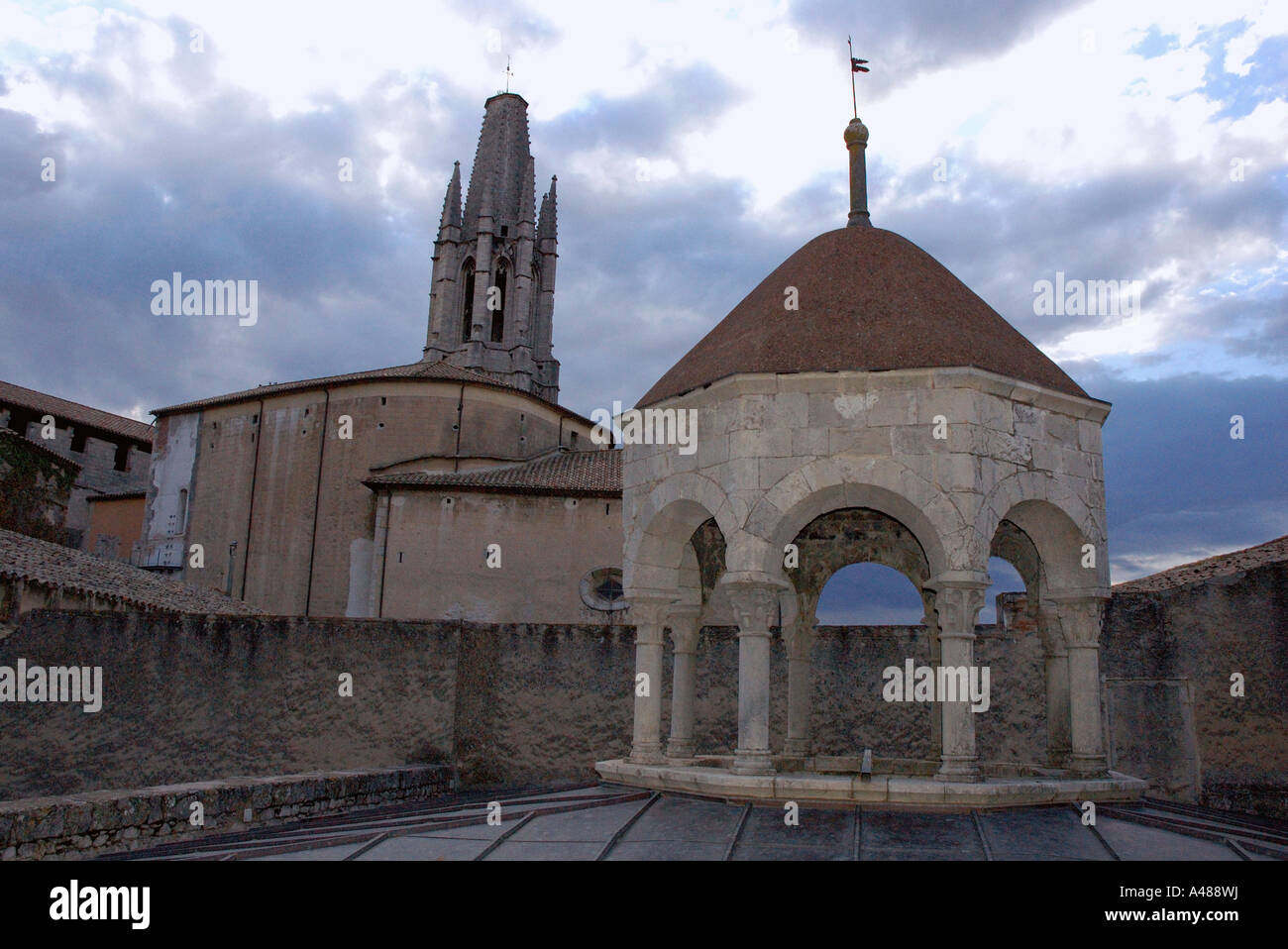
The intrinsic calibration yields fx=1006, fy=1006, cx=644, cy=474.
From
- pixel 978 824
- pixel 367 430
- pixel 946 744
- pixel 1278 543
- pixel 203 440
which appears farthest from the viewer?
pixel 203 440

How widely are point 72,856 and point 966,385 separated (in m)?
8.24

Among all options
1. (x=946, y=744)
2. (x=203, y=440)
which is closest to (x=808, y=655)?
(x=946, y=744)

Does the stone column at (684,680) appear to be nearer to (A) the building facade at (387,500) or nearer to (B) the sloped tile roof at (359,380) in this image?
(A) the building facade at (387,500)

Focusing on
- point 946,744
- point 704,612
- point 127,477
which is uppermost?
point 127,477

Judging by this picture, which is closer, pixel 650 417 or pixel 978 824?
pixel 978 824

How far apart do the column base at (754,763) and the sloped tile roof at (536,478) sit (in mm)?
20109

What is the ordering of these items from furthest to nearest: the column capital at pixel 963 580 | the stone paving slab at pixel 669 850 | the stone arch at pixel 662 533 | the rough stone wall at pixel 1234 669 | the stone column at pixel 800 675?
the rough stone wall at pixel 1234 669 → the stone column at pixel 800 675 → the stone arch at pixel 662 533 → the column capital at pixel 963 580 → the stone paving slab at pixel 669 850

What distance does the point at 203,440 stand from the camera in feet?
120

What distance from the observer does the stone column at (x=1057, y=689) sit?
338 inches

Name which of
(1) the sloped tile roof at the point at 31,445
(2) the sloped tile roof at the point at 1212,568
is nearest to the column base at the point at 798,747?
(2) the sloped tile roof at the point at 1212,568

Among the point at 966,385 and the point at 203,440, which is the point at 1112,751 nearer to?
the point at 966,385

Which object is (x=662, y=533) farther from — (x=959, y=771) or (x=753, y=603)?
(x=959, y=771)

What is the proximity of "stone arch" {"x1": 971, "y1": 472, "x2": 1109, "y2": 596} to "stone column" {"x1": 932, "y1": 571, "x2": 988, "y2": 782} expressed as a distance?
0.55 metres

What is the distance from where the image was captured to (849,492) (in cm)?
795
